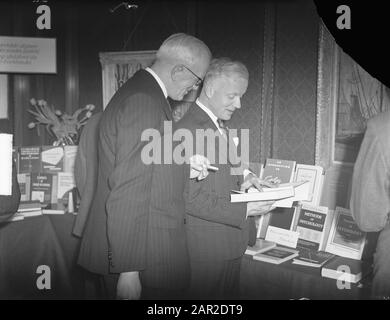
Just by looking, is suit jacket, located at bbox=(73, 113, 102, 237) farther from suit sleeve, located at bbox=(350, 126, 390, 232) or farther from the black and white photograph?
suit sleeve, located at bbox=(350, 126, 390, 232)

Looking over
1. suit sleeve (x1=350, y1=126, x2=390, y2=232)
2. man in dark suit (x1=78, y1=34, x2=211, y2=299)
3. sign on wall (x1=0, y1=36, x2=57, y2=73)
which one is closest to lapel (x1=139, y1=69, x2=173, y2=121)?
man in dark suit (x1=78, y1=34, x2=211, y2=299)

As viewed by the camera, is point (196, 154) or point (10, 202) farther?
point (196, 154)

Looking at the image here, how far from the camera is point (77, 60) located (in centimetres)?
346

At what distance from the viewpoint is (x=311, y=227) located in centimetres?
221

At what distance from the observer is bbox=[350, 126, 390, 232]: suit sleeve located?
4.73 ft

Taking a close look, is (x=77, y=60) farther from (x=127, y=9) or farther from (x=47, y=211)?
(x=47, y=211)

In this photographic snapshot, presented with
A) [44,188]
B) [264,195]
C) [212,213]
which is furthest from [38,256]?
[264,195]

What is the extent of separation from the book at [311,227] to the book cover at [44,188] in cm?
169

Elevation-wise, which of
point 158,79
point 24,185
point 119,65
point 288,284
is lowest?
point 288,284

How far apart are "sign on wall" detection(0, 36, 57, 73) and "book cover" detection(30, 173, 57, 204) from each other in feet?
3.23

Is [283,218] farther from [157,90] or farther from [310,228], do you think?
[157,90]

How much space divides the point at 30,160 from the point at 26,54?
0.98 m

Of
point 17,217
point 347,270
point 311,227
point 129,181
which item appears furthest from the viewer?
point 17,217
